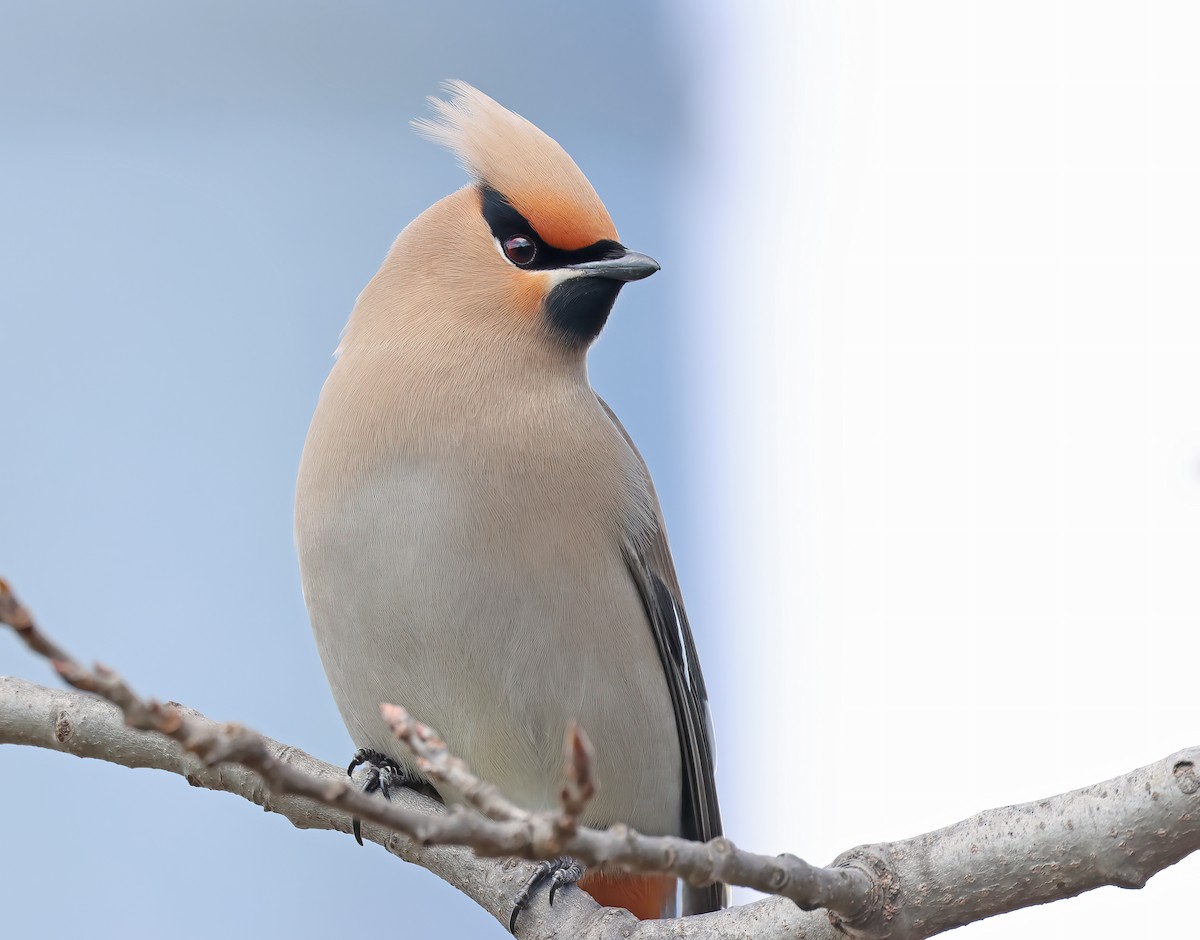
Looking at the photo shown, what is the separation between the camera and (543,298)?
2979 millimetres

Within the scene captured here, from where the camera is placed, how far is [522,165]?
3.01 meters

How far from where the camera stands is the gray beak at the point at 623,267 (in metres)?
2.83

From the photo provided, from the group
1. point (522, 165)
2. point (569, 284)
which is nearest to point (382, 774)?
point (569, 284)

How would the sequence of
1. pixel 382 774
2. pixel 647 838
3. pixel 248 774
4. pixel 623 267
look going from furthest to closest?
pixel 382 774, pixel 623 267, pixel 248 774, pixel 647 838

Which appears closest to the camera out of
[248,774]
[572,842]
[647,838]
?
[572,842]

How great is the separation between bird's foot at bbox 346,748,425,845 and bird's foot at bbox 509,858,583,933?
1.62 ft

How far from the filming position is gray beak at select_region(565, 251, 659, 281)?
2.83m

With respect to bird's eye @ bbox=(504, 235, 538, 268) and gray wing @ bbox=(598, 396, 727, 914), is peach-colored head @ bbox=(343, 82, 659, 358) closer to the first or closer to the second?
bird's eye @ bbox=(504, 235, 538, 268)

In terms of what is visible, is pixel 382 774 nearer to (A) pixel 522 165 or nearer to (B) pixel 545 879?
(B) pixel 545 879

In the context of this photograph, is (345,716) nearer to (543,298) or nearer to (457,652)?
(457,652)

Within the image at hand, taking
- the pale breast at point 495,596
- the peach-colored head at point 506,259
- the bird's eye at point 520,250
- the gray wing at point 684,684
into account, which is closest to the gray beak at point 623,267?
the peach-colored head at point 506,259

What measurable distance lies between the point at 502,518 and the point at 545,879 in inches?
26.5

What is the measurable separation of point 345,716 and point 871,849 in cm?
142

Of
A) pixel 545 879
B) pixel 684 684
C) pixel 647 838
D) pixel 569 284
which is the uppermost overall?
pixel 569 284
